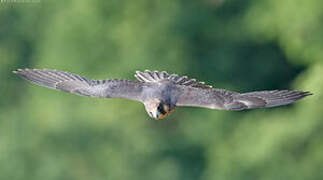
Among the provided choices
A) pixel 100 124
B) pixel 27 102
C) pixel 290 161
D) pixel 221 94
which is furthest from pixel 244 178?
pixel 221 94

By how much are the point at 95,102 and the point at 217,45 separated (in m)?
3.17

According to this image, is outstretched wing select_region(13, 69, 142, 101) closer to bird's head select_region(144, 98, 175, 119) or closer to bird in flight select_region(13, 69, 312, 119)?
bird in flight select_region(13, 69, 312, 119)

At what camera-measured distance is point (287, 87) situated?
79.5 feet

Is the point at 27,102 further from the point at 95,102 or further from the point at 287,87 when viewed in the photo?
the point at 287,87

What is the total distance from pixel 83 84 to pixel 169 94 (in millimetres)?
1157

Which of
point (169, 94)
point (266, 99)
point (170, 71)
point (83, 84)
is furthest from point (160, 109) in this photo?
point (170, 71)

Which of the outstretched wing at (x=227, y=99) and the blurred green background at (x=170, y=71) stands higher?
the blurred green background at (x=170, y=71)

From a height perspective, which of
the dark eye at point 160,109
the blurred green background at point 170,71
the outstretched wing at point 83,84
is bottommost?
the dark eye at point 160,109

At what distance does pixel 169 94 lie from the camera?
14.2 meters

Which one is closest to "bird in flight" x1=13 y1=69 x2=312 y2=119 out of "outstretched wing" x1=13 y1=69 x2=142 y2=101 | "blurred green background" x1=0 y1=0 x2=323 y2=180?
"outstretched wing" x1=13 y1=69 x2=142 y2=101

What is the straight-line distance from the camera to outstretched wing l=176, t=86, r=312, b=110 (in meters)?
14.2

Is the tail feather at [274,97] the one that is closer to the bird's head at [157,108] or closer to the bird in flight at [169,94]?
the bird in flight at [169,94]

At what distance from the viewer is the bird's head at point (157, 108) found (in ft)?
45.4

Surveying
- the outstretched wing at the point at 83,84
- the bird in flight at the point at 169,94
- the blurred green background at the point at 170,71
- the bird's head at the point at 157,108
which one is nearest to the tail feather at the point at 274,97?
the bird in flight at the point at 169,94
